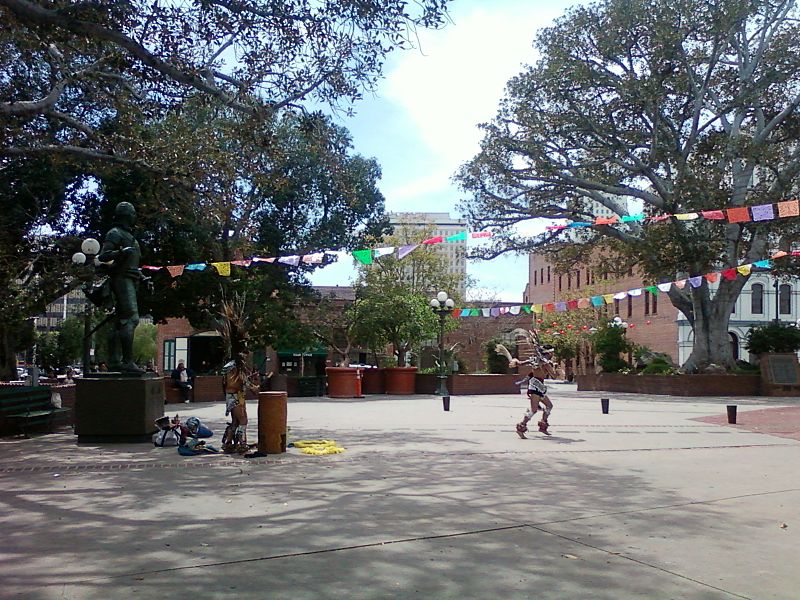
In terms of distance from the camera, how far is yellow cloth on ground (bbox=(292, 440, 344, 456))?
1080 cm

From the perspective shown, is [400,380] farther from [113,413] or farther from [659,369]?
[113,413]

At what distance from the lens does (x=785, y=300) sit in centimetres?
5644

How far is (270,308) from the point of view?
29312 millimetres

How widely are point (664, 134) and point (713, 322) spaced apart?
8.12m

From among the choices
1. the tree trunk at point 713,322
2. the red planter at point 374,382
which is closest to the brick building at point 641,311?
the tree trunk at point 713,322

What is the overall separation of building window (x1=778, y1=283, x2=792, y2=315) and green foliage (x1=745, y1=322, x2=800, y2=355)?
26.1 metres

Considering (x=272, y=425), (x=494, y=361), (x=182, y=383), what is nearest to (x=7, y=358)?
(x=182, y=383)

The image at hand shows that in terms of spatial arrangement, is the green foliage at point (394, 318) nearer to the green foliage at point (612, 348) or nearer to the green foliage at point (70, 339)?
the green foliage at point (612, 348)

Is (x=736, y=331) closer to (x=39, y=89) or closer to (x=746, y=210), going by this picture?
(x=746, y=210)

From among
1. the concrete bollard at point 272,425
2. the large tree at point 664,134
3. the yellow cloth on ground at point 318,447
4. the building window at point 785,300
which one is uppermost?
the large tree at point 664,134

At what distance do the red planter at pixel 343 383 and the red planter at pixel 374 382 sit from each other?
2773 mm

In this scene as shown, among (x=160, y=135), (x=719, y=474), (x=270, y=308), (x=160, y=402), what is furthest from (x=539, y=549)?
(x=270, y=308)

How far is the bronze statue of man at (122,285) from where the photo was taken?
12461 mm

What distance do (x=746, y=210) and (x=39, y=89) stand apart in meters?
17.9
